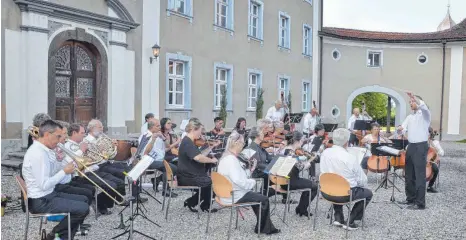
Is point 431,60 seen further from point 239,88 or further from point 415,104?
point 415,104

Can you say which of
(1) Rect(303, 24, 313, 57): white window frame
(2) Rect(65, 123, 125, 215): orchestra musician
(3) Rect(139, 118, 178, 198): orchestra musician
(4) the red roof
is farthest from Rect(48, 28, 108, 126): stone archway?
(4) the red roof

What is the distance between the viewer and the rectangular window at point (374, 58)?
86.2 ft

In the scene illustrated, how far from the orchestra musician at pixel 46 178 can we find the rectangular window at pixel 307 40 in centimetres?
1995

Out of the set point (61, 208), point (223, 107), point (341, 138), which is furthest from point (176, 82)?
point (61, 208)

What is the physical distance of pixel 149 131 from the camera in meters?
7.89

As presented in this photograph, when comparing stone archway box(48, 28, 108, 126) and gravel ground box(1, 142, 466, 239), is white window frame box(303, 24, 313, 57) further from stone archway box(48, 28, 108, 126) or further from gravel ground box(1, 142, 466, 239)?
gravel ground box(1, 142, 466, 239)

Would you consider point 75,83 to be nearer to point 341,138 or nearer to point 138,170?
point 138,170

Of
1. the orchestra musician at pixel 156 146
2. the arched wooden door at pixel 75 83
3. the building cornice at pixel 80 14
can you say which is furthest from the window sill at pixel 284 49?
the orchestra musician at pixel 156 146

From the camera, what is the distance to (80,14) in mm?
11391

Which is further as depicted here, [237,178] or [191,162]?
[191,162]

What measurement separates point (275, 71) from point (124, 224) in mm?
15269

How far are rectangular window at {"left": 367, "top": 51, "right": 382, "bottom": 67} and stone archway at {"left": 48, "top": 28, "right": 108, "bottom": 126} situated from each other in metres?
17.8

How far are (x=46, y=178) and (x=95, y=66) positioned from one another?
8115 millimetres

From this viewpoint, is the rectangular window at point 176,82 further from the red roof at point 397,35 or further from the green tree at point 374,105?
the green tree at point 374,105
